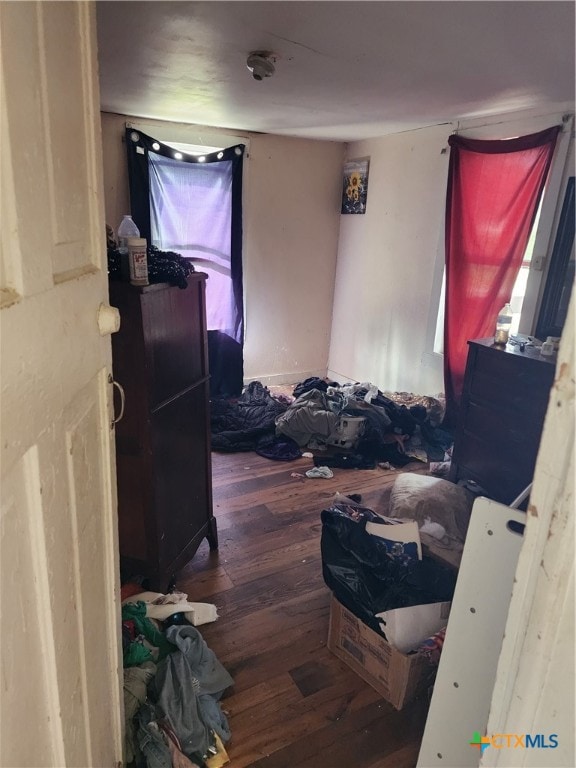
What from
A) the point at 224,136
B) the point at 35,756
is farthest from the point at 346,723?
the point at 224,136

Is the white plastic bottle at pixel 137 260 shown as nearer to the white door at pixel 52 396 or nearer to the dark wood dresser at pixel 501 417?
the white door at pixel 52 396

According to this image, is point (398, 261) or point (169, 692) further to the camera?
point (398, 261)

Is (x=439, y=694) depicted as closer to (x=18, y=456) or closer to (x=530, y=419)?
(x=18, y=456)

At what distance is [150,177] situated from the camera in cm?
382

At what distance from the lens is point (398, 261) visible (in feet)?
13.4

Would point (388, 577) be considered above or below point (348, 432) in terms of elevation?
above

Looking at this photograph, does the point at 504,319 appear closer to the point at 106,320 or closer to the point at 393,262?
the point at 393,262

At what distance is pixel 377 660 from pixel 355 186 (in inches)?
152

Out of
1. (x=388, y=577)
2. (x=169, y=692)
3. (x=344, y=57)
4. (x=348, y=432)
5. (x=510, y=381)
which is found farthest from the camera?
(x=348, y=432)

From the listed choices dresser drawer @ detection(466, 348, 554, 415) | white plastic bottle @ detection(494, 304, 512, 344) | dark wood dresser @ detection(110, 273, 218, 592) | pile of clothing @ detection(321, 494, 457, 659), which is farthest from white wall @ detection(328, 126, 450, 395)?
dark wood dresser @ detection(110, 273, 218, 592)

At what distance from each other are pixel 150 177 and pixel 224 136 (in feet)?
2.38

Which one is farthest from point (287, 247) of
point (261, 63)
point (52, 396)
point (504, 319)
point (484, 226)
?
point (52, 396)

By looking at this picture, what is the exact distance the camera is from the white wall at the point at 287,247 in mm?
4273

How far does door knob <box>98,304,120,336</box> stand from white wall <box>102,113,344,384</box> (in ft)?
10.5
